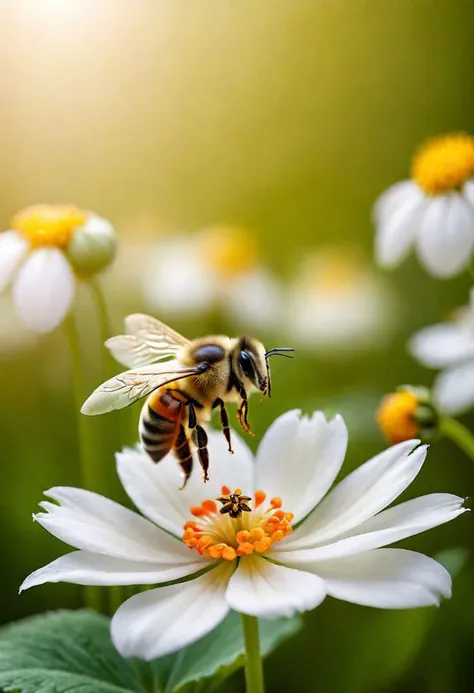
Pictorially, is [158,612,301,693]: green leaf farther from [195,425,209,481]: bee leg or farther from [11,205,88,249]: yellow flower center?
[11,205,88,249]: yellow flower center

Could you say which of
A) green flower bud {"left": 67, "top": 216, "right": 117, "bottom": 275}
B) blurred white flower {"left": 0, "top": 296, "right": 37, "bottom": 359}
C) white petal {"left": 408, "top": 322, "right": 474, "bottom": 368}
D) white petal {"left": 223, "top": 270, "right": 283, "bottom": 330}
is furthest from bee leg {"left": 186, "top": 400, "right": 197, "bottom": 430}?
white petal {"left": 223, "top": 270, "right": 283, "bottom": 330}

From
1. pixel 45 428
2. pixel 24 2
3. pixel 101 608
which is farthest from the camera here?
pixel 24 2

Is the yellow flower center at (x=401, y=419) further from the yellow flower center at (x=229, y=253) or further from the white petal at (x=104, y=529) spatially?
the yellow flower center at (x=229, y=253)

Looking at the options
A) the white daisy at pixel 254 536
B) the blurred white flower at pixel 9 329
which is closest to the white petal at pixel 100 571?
the white daisy at pixel 254 536

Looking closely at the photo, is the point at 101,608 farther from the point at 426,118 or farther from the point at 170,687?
the point at 426,118

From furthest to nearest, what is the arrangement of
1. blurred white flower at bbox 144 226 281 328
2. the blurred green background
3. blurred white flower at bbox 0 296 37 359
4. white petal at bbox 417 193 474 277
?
1. blurred white flower at bbox 144 226 281 328
2. blurred white flower at bbox 0 296 37 359
3. the blurred green background
4. white petal at bbox 417 193 474 277

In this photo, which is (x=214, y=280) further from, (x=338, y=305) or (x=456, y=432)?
(x=456, y=432)

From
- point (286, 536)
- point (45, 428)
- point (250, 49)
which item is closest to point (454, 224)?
point (286, 536)

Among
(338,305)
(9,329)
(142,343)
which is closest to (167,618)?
(142,343)

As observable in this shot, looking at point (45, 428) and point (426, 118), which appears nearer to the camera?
point (45, 428)
